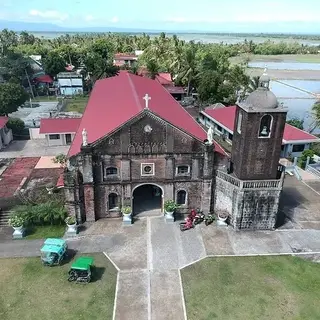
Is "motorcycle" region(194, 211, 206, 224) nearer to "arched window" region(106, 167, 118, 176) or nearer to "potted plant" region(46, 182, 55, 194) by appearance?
"arched window" region(106, 167, 118, 176)

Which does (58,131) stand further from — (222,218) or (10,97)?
(222,218)

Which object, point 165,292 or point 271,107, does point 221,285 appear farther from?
point 271,107

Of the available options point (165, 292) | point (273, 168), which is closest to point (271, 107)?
point (273, 168)

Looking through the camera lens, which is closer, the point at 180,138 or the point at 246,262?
the point at 246,262

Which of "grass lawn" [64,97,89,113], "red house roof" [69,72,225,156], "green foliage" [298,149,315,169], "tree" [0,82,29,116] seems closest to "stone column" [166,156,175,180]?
"red house roof" [69,72,225,156]

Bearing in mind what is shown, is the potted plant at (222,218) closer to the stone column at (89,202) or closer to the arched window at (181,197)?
the arched window at (181,197)

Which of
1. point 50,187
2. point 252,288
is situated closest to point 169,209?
point 252,288
